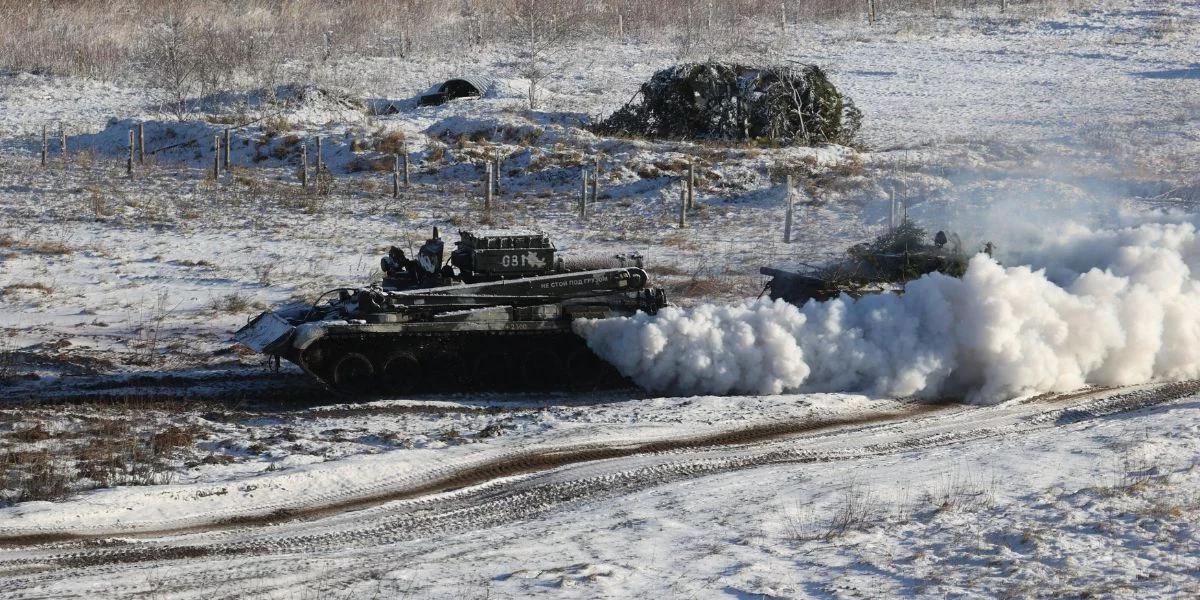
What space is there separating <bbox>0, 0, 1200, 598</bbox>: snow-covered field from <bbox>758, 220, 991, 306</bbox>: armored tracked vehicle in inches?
36.0

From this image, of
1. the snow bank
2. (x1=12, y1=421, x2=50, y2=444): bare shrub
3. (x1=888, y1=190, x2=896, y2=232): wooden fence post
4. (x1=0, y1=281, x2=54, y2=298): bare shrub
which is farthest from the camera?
(x1=888, y1=190, x2=896, y2=232): wooden fence post

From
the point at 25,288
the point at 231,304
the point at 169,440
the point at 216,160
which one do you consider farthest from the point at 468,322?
the point at 216,160

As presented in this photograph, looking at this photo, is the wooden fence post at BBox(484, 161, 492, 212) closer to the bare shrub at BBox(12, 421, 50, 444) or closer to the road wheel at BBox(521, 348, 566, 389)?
the road wheel at BBox(521, 348, 566, 389)

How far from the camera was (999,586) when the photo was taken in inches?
369

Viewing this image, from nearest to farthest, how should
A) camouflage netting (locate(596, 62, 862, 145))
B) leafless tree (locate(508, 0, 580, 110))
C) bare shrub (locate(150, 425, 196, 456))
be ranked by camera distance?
bare shrub (locate(150, 425, 196, 456)) < camouflage netting (locate(596, 62, 862, 145)) < leafless tree (locate(508, 0, 580, 110))

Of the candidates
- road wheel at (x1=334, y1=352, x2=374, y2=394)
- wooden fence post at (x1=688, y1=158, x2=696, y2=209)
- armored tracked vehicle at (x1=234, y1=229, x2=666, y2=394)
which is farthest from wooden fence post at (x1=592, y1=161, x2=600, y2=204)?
road wheel at (x1=334, y1=352, x2=374, y2=394)

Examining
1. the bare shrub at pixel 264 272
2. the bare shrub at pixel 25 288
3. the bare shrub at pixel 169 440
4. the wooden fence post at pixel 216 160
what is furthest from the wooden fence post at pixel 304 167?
the bare shrub at pixel 169 440

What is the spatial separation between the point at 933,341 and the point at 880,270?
3.01m

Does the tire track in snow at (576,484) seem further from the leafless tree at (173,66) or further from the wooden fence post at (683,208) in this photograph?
the leafless tree at (173,66)

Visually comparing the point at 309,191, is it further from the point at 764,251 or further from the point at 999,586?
the point at 999,586

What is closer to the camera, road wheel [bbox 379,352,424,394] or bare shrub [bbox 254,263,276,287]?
road wheel [bbox 379,352,424,394]

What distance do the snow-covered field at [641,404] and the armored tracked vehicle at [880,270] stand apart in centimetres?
92

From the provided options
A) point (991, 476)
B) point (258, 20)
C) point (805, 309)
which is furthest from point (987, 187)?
point (258, 20)

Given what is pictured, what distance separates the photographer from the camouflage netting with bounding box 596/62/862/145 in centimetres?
3847
